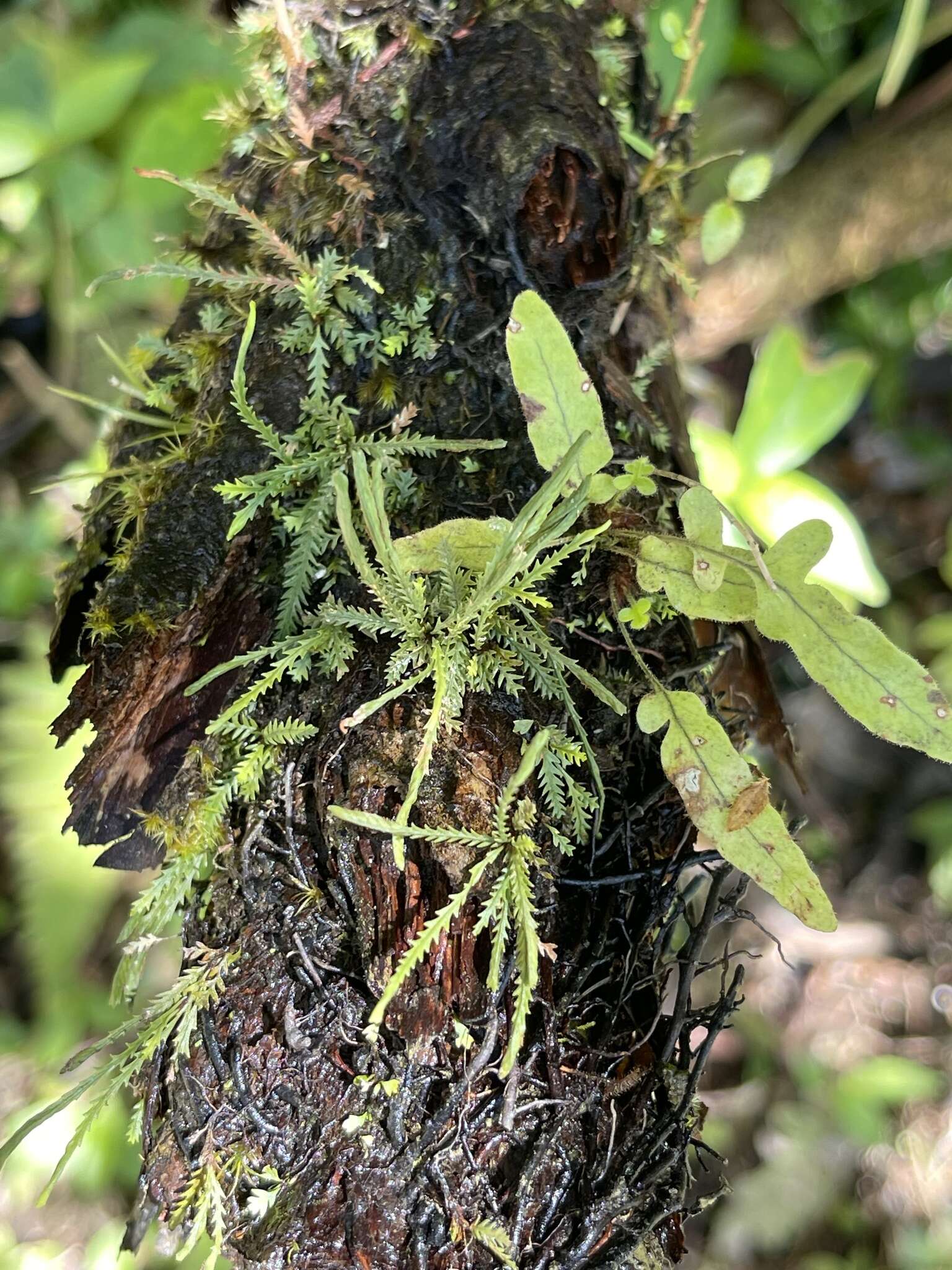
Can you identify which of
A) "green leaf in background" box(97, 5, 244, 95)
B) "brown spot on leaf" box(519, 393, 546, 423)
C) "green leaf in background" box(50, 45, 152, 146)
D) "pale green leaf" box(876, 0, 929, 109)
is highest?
"green leaf in background" box(97, 5, 244, 95)

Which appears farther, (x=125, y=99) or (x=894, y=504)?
(x=894, y=504)

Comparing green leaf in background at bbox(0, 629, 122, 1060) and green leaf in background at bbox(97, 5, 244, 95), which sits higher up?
green leaf in background at bbox(97, 5, 244, 95)

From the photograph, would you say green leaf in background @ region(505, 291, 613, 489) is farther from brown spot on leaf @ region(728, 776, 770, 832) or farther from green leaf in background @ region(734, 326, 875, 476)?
green leaf in background @ region(734, 326, 875, 476)

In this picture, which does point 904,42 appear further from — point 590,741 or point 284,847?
point 284,847

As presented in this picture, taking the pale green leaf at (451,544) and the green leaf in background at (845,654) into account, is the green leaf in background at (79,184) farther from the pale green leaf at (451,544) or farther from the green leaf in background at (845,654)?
the green leaf in background at (845,654)

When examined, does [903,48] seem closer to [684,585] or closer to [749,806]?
[684,585]

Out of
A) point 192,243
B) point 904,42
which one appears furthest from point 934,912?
point 192,243

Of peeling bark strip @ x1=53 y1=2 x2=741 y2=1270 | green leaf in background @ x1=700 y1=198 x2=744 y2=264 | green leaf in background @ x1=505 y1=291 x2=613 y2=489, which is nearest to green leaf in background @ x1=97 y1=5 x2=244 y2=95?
peeling bark strip @ x1=53 y1=2 x2=741 y2=1270

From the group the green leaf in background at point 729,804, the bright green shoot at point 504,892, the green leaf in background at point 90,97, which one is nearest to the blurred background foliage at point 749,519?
the green leaf in background at point 90,97
